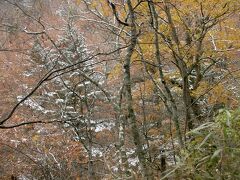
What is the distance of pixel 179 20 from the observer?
9812 mm

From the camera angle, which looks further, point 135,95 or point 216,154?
point 135,95

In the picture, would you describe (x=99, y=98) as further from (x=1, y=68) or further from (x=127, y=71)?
(x=127, y=71)

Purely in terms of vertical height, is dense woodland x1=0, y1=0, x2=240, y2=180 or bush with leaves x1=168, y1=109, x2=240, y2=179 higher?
dense woodland x1=0, y1=0, x2=240, y2=180

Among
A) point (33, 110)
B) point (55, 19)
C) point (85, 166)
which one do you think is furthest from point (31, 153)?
point (55, 19)

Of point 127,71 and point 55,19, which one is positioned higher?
point 55,19

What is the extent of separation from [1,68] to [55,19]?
422 inches

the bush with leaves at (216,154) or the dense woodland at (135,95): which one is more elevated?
the dense woodland at (135,95)

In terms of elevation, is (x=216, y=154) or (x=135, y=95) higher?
(x=135, y=95)

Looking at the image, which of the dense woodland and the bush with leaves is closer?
the bush with leaves

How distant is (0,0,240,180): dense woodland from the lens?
2590mm

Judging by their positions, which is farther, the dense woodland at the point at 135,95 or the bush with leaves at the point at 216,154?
the dense woodland at the point at 135,95

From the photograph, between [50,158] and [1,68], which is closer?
[50,158]

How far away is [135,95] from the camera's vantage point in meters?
15.0

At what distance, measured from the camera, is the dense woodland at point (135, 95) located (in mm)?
2590
